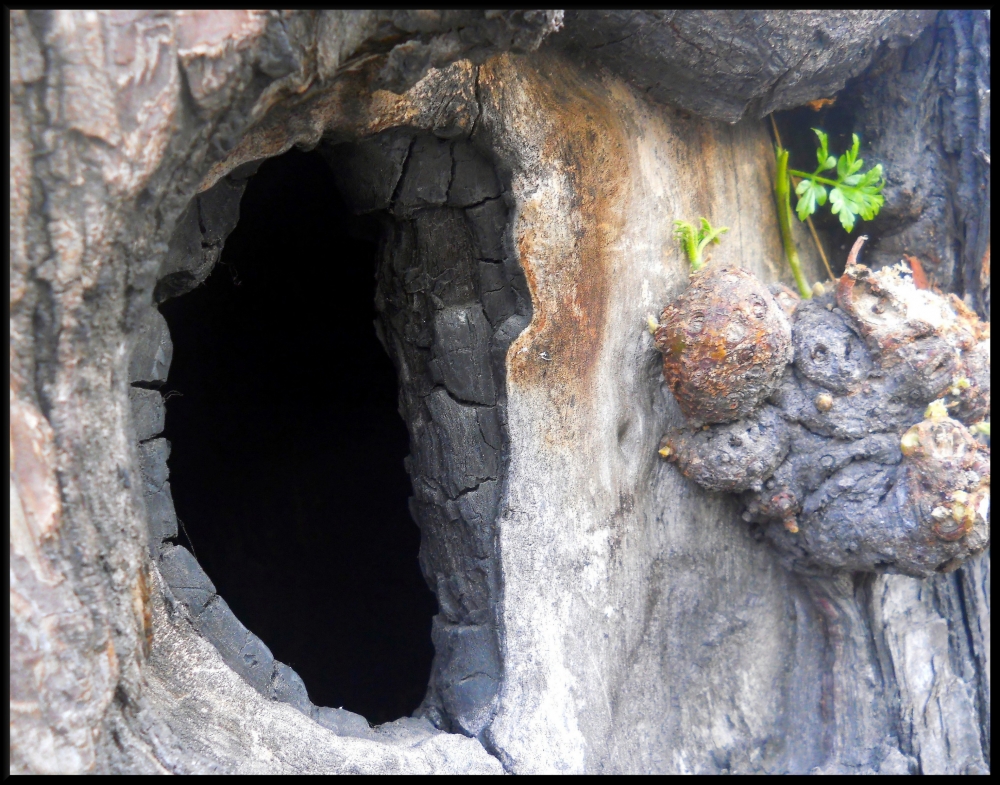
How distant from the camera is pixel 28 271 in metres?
1.16

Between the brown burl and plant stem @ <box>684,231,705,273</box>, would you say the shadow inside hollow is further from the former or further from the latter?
the brown burl

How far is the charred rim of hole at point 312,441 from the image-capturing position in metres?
2.33

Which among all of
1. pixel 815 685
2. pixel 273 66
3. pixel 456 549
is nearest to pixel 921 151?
pixel 815 685

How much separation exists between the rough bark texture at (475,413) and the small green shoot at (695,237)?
63 millimetres

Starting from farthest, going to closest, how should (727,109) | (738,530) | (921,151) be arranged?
(921,151)
(738,530)
(727,109)

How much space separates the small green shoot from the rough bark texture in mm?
63

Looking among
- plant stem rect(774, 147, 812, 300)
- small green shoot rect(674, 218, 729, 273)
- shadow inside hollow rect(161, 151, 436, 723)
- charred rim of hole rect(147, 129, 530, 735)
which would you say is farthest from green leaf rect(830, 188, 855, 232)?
shadow inside hollow rect(161, 151, 436, 723)

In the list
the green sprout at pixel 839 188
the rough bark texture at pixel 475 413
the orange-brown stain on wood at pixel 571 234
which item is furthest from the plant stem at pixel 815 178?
the orange-brown stain on wood at pixel 571 234

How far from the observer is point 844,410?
2.23 meters

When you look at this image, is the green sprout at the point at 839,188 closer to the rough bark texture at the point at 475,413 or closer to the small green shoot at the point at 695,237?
the rough bark texture at the point at 475,413

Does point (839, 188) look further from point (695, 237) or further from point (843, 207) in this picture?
point (695, 237)

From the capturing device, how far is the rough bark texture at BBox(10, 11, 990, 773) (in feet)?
3.95

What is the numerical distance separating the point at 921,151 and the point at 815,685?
210 centimetres

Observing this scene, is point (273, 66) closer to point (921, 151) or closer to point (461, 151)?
point (461, 151)
